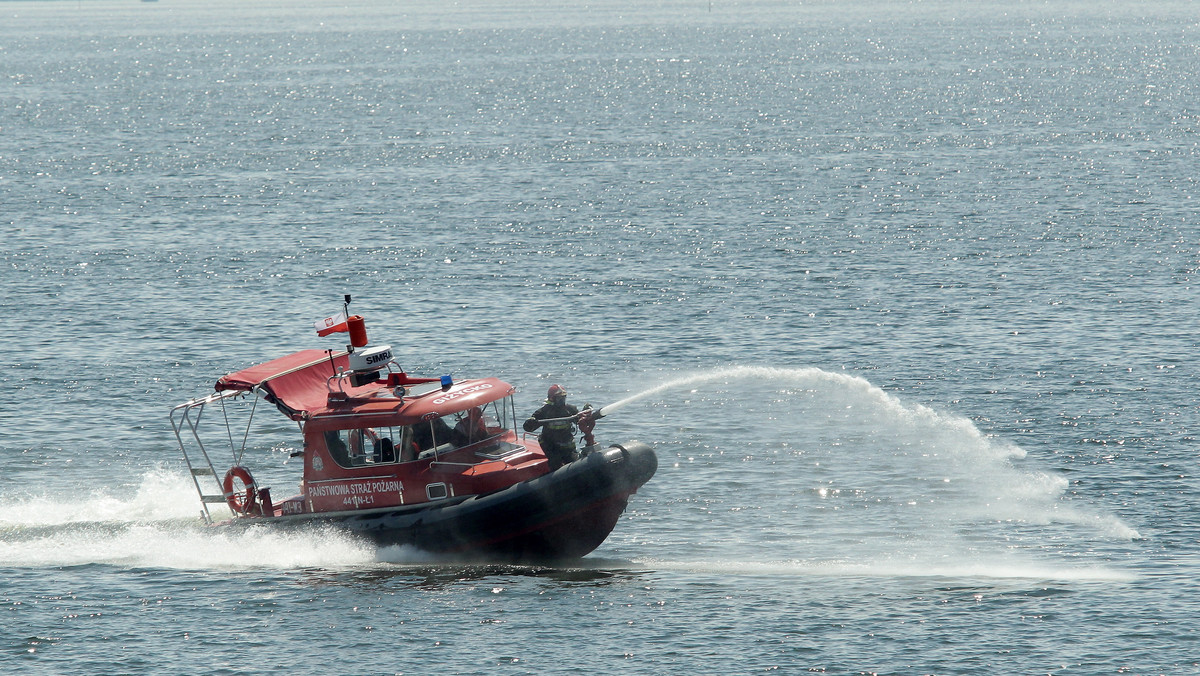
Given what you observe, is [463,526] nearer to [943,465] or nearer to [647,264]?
[943,465]

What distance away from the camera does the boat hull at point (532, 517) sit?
2681cm

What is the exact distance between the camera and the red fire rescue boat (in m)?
27.0

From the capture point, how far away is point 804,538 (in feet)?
98.0

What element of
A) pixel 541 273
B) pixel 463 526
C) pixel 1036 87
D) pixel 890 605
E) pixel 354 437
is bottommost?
pixel 890 605

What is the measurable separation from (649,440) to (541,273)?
22.7 m

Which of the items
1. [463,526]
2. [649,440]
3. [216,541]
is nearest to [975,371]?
[649,440]

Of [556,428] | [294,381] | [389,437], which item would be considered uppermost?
[294,381]

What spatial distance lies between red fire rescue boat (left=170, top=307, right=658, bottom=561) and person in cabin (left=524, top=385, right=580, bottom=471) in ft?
0.84

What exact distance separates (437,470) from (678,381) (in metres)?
10.6

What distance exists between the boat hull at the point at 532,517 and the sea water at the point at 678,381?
2.02ft

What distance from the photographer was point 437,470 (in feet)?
90.6

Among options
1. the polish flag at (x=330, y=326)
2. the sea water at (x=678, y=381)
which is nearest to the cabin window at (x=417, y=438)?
the sea water at (x=678, y=381)

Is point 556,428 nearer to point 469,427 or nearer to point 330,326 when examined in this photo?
point 469,427

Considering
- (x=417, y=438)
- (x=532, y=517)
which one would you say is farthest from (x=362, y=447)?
(x=532, y=517)
